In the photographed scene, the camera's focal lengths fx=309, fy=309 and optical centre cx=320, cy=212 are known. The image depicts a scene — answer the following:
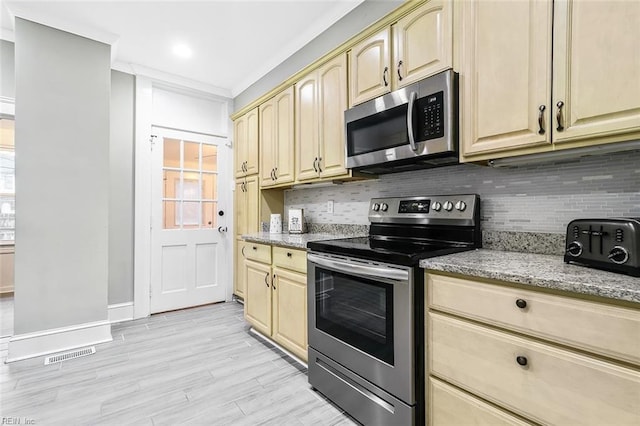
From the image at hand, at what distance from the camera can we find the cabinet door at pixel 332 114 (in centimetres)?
225

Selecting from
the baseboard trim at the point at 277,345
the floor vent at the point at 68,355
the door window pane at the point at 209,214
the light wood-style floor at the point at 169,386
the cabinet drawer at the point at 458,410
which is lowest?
the floor vent at the point at 68,355

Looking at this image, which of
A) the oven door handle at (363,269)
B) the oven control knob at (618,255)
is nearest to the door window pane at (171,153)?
the oven door handle at (363,269)

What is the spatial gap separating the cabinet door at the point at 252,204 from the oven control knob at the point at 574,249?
2.67m

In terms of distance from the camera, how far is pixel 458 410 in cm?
127

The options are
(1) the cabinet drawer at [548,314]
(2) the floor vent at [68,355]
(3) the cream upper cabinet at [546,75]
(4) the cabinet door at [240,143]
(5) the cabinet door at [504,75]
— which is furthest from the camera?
(4) the cabinet door at [240,143]

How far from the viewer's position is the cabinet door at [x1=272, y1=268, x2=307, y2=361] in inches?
84.5

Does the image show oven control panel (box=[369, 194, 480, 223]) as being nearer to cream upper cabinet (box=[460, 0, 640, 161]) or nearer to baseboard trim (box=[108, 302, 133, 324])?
cream upper cabinet (box=[460, 0, 640, 161])

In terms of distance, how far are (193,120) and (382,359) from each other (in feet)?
11.6

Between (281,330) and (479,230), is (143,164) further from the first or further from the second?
(479,230)

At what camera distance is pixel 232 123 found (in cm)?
410

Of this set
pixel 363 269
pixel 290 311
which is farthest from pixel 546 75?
pixel 290 311

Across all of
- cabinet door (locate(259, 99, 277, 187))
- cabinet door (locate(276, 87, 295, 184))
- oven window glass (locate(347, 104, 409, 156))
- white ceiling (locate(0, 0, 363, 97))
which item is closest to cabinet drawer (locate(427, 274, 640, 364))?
oven window glass (locate(347, 104, 409, 156))

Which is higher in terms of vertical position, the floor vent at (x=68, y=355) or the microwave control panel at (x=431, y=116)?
the microwave control panel at (x=431, y=116)

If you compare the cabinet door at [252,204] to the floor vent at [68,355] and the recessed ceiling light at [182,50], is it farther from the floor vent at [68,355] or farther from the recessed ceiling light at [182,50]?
the floor vent at [68,355]
